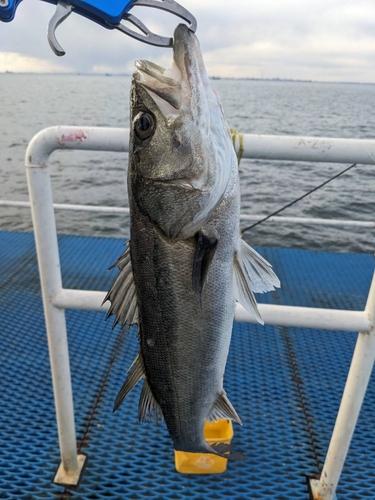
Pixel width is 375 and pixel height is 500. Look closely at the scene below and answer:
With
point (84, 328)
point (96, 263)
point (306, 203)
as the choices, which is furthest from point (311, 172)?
point (84, 328)

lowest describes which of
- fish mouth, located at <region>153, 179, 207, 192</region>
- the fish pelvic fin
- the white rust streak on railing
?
the white rust streak on railing

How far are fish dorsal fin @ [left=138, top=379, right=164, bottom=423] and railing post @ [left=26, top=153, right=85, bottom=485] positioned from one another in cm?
64

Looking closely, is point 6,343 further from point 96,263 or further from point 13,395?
point 96,263

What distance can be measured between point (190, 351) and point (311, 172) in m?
15.1

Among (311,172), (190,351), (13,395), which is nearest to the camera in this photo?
(190,351)

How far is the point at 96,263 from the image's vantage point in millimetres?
5539

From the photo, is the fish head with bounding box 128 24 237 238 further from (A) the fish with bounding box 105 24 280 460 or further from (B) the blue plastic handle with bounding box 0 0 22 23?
(B) the blue plastic handle with bounding box 0 0 22 23

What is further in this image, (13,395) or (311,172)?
(311,172)

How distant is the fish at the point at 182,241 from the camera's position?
1.25 meters

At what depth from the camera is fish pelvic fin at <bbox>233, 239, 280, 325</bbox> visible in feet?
4.61

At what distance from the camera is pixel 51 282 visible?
1.87 m

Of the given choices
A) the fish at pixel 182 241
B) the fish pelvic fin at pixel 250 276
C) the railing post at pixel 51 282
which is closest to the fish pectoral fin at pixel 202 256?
the fish at pixel 182 241

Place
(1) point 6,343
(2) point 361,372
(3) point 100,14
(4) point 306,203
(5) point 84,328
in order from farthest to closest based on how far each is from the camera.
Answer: (4) point 306,203 < (5) point 84,328 < (1) point 6,343 < (2) point 361,372 < (3) point 100,14

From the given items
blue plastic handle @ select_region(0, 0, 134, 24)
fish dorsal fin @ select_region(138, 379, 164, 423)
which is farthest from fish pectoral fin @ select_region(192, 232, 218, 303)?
blue plastic handle @ select_region(0, 0, 134, 24)
